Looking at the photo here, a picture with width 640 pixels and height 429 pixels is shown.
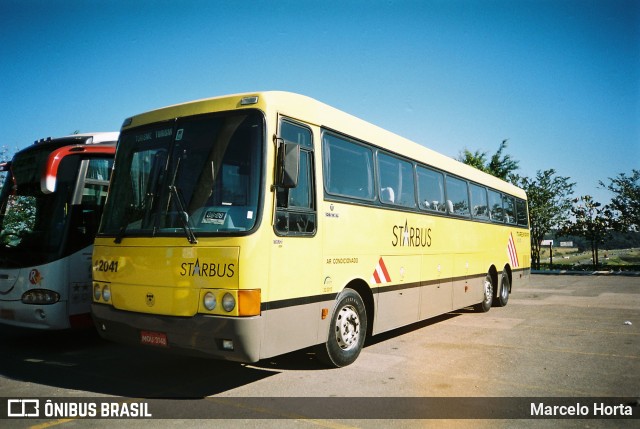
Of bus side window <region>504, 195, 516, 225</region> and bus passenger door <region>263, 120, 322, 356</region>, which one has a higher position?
bus side window <region>504, 195, 516, 225</region>

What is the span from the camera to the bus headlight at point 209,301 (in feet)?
15.5

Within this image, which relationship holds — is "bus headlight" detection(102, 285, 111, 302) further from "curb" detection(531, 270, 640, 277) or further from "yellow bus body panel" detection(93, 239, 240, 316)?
"curb" detection(531, 270, 640, 277)

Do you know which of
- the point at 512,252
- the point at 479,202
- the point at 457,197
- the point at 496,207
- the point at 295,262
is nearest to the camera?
the point at 295,262

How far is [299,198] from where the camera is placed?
554 centimetres

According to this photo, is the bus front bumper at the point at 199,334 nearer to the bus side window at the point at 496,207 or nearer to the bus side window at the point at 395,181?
the bus side window at the point at 395,181

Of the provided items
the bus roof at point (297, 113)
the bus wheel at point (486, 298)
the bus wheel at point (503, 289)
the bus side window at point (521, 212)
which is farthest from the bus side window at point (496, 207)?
the bus roof at point (297, 113)

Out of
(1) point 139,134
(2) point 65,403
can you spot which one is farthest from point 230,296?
(1) point 139,134

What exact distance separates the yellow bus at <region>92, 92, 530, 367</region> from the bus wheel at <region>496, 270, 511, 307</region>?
655 cm

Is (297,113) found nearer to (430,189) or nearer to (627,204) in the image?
(430,189)

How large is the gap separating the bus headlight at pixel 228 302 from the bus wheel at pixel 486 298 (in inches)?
343

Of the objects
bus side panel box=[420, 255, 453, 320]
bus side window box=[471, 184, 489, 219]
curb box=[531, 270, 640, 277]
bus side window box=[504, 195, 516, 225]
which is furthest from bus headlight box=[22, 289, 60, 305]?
curb box=[531, 270, 640, 277]

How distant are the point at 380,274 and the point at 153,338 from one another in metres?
3.43

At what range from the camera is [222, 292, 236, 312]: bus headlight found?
4.66m

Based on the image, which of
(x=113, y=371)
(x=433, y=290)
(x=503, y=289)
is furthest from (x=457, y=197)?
(x=113, y=371)
